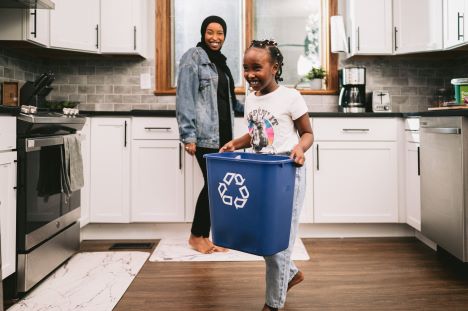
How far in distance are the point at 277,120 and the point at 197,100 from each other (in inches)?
45.7

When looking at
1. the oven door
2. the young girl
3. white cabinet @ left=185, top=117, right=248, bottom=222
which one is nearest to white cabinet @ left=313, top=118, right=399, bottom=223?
white cabinet @ left=185, top=117, right=248, bottom=222

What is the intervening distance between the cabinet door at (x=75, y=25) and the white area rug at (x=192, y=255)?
5.25 feet

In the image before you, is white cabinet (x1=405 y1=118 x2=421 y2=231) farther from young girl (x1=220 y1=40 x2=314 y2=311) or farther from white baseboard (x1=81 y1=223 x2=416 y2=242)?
young girl (x1=220 y1=40 x2=314 y2=311)

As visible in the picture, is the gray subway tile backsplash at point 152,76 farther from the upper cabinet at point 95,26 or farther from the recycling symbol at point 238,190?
the recycling symbol at point 238,190

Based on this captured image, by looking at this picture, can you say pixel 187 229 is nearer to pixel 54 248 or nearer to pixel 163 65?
pixel 54 248

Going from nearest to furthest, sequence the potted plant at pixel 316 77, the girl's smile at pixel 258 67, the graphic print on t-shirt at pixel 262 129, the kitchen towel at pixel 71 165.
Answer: the girl's smile at pixel 258 67 → the graphic print on t-shirt at pixel 262 129 → the kitchen towel at pixel 71 165 → the potted plant at pixel 316 77

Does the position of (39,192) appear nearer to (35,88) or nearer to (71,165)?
(71,165)

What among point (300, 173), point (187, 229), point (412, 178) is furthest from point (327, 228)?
point (300, 173)

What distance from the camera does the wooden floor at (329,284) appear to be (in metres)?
1.93

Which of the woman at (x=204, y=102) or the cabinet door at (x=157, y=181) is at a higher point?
the woman at (x=204, y=102)

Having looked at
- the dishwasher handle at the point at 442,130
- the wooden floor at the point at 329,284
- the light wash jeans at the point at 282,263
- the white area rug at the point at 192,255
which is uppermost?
the dishwasher handle at the point at 442,130

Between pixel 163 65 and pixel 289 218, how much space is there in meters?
2.57

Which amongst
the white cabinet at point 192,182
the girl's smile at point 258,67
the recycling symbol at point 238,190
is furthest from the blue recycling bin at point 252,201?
the white cabinet at point 192,182

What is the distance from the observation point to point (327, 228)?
128 inches
